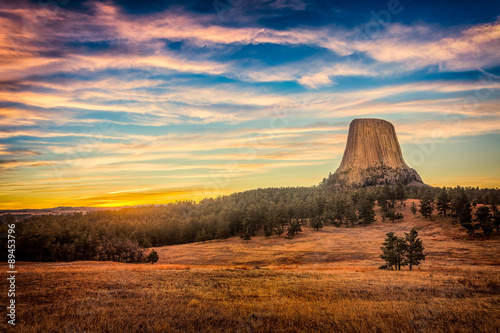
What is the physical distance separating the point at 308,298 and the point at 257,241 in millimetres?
76491

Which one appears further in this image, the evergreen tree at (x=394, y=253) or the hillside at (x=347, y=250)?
the hillside at (x=347, y=250)

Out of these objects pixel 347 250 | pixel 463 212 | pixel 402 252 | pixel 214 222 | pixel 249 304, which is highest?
pixel 249 304

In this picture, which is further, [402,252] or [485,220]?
[485,220]

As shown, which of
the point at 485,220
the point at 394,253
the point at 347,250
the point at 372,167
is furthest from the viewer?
the point at 372,167

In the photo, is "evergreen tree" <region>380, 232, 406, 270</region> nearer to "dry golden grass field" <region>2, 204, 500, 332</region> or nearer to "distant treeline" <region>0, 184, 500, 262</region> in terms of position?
"dry golden grass field" <region>2, 204, 500, 332</region>

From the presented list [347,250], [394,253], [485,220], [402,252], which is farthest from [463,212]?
[394,253]

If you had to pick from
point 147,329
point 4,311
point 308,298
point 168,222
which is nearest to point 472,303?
point 308,298

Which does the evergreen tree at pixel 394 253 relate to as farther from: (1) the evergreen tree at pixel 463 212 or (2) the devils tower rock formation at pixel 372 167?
(2) the devils tower rock formation at pixel 372 167

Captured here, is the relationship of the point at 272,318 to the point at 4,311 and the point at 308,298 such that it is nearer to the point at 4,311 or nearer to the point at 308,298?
the point at 308,298

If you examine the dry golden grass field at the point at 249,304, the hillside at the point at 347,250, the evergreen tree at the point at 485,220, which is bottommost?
the hillside at the point at 347,250

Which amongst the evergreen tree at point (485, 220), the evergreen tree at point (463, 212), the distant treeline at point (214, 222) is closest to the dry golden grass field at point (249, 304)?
the distant treeline at point (214, 222)

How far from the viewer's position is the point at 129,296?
16.3m

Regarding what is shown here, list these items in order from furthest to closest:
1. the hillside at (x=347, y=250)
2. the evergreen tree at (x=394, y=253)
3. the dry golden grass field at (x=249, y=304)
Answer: the hillside at (x=347, y=250) → the evergreen tree at (x=394, y=253) → the dry golden grass field at (x=249, y=304)

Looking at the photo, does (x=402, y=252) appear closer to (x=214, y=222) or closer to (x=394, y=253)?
(x=394, y=253)
